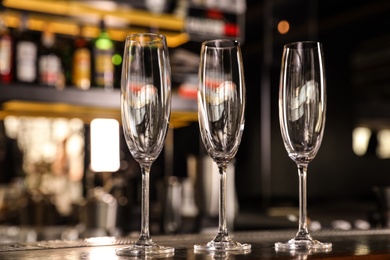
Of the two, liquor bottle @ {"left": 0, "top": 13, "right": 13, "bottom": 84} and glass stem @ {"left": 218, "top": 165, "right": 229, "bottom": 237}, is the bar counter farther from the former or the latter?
liquor bottle @ {"left": 0, "top": 13, "right": 13, "bottom": 84}

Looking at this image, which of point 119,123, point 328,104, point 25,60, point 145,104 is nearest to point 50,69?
point 25,60

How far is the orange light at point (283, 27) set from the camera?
4320 mm

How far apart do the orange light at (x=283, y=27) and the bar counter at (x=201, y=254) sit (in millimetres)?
3128

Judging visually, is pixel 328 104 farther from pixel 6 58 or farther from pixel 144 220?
pixel 144 220

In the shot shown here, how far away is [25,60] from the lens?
256cm

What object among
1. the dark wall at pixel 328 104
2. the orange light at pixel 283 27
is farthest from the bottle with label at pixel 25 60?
the orange light at pixel 283 27

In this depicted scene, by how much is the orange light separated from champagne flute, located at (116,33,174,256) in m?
3.44

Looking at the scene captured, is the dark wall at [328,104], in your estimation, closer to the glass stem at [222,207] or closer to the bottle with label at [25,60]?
the bottle with label at [25,60]

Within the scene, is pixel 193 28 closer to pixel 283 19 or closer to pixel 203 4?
pixel 203 4

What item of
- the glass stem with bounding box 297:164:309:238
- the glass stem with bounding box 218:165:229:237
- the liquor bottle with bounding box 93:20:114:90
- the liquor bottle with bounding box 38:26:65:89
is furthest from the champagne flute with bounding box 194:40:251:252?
the liquor bottle with bounding box 93:20:114:90

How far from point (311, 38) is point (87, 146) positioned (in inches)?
72.0

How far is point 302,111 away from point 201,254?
0.28 metres

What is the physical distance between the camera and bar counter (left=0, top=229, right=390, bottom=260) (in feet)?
2.99

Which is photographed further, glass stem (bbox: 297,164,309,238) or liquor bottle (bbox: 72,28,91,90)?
liquor bottle (bbox: 72,28,91,90)
